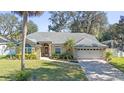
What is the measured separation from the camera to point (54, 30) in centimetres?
968

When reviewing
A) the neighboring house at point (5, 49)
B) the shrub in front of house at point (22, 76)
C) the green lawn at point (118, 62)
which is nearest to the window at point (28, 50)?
the neighboring house at point (5, 49)

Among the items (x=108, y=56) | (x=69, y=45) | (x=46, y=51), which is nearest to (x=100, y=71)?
(x=108, y=56)

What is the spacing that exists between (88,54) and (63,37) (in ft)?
3.34

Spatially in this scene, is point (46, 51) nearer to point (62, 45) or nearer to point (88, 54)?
point (62, 45)

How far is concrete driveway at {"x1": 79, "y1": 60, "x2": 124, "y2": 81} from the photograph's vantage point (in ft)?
29.4

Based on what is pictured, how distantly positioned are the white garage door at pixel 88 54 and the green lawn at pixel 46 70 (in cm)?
38

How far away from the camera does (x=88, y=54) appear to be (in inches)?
392

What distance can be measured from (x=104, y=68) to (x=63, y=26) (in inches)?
72.1

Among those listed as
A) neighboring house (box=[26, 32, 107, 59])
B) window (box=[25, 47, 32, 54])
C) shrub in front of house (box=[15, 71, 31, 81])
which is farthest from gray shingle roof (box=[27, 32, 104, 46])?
shrub in front of house (box=[15, 71, 31, 81])
